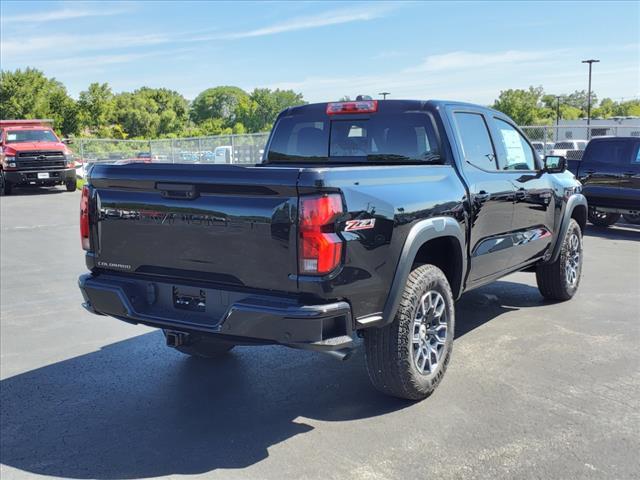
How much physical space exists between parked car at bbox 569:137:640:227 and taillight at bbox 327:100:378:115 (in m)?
8.76

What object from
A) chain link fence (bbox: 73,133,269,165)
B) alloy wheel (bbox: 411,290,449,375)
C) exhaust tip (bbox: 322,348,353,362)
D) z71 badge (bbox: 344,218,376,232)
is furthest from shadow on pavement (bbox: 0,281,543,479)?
chain link fence (bbox: 73,133,269,165)

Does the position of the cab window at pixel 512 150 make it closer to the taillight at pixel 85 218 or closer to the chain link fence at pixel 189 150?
the taillight at pixel 85 218

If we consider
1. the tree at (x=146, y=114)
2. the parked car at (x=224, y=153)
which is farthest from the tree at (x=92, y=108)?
the parked car at (x=224, y=153)

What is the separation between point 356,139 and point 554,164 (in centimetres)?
220

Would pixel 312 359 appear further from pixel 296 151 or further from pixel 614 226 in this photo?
pixel 614 226

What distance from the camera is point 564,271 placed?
Answer: 665 cm

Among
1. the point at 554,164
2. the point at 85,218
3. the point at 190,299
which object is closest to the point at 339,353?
the point at 190,299

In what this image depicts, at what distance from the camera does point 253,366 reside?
4992 millimetres

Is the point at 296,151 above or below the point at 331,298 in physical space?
above

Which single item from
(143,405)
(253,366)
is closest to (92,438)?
(143,405)

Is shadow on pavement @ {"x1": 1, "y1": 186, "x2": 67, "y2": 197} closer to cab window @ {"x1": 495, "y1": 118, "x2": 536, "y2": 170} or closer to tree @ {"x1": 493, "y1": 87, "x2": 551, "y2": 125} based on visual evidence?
cab window @ {"x1": 495, "y1": 118, "x2": 536, "y2": 170}

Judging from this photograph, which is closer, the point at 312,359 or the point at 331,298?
the point at 331,298

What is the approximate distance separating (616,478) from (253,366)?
269 cm

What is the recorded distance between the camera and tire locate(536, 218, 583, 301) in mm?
6613
